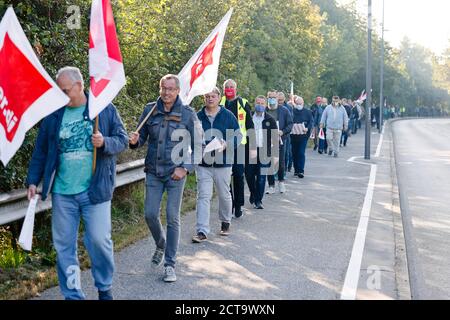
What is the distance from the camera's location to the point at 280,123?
45.2 ft

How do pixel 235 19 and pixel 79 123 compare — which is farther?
pixel 235 19

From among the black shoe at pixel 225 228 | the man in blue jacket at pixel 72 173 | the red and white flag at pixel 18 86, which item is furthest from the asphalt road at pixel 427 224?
the red and white flag at pixel 18 86

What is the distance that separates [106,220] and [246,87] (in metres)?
14.6

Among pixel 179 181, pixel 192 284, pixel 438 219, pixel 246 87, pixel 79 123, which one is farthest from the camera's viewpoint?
pixel 246 87

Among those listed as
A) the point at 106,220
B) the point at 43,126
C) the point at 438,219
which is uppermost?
the point at 43,126

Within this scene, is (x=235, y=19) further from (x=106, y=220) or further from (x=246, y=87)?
(x=106, y=220)

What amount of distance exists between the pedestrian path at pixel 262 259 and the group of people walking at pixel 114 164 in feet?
0.87

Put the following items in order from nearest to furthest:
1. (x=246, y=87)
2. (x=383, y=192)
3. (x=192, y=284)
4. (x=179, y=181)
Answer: (x=192, y=284) < (x=179, y=181) < (x=383, y=192) < (x=246, y=87)

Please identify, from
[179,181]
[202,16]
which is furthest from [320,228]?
[202,16]

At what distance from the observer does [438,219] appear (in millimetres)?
10961

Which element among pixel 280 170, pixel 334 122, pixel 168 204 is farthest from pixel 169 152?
pixel 334 122

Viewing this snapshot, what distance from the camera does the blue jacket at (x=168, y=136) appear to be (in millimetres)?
7078

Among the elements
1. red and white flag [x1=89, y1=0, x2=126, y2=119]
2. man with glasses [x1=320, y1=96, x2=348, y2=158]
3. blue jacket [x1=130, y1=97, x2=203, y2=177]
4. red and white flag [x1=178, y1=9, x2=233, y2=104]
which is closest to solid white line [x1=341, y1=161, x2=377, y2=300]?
blue jacket [x1=130, y1=97, x2=203, y2=177]

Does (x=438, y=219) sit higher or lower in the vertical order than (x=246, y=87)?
lower
